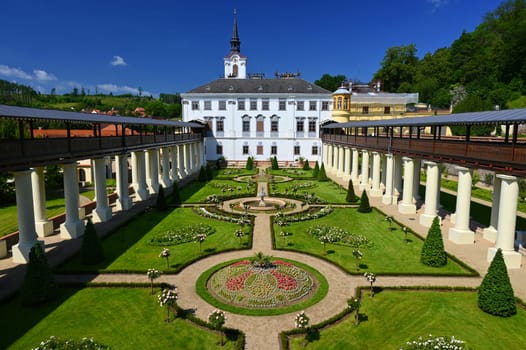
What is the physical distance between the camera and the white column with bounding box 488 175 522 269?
15.1 metres

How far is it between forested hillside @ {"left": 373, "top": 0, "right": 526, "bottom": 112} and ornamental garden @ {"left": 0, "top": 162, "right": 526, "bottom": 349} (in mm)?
44088

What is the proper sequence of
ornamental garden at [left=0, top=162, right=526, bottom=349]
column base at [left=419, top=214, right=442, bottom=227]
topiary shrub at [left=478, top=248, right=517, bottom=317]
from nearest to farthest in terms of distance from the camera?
ornamental garden at [left=0, top=162, right=526, bottom=349] < topiary shrub at [left=478, top=248, right=517, bottom=317] < column base at [left=419, top=214, right=442, bottom=227]

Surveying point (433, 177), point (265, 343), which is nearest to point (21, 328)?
point (265, 343)

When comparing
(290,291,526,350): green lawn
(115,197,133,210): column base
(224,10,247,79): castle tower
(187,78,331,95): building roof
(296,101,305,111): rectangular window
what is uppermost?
(224,10,247,79): castle tower

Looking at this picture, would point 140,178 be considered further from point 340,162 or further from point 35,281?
point 340,162

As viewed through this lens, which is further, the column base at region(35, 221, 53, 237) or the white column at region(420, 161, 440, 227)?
the white column at region(420, 161, 440, 227)

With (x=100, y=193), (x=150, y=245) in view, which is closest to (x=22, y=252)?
(x=150, y=245)

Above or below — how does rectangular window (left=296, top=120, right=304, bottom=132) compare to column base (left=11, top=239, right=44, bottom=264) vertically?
above

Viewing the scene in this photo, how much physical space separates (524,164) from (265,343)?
494 inches

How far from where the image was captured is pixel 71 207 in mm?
19500

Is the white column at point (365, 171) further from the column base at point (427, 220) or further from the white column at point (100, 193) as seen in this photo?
the white column at point (100, 193)

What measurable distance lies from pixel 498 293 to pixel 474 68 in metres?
71.6

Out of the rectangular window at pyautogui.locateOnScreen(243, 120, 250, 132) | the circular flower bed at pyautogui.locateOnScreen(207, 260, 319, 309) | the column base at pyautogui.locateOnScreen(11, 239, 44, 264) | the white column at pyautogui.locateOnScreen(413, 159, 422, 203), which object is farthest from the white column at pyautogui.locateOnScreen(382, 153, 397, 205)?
the rectangular window at pyautogui.locateOnScreen(243, 120, 250, 132)

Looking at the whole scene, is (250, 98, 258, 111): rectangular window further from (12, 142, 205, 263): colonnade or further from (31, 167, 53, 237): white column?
(31, 167, 53, 237): white column
